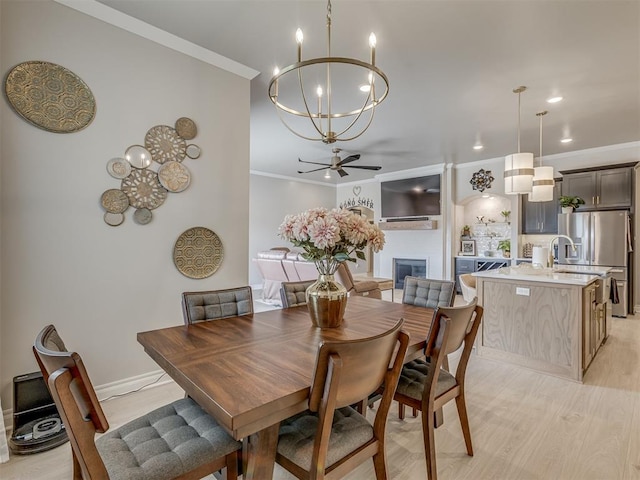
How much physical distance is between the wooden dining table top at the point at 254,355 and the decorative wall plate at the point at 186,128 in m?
1.70

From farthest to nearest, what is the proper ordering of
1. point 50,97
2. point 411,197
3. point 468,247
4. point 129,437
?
point 411,197, point 468,247, point 50,97, point 129,437

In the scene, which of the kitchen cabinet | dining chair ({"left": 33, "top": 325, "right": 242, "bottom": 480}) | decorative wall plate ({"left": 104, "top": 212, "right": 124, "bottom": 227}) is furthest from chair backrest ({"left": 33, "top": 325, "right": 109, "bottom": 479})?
the kitchen cabinet

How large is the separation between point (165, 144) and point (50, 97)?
0.75m

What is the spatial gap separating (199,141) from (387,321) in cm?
221

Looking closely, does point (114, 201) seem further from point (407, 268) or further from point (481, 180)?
point (407, 268)

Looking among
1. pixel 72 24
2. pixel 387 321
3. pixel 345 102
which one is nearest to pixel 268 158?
pixel 345 102

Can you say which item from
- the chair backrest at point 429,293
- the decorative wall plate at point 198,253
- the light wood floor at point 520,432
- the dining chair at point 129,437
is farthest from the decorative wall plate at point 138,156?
the chair backrest at point 429,293

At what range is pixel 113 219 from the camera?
2443 mm

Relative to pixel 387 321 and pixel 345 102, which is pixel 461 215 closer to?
pixel 345 102

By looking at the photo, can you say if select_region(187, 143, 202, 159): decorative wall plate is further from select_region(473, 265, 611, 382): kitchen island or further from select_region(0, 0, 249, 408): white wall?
select_region(473, 265, 611, 382): kitchen island

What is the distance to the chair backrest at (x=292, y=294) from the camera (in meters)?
2.38

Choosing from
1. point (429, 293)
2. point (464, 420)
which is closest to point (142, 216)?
point (429, 293)

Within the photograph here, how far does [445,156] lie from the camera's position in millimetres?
6480

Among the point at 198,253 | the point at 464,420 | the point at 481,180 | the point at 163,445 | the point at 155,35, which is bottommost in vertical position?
the point at 464,420
